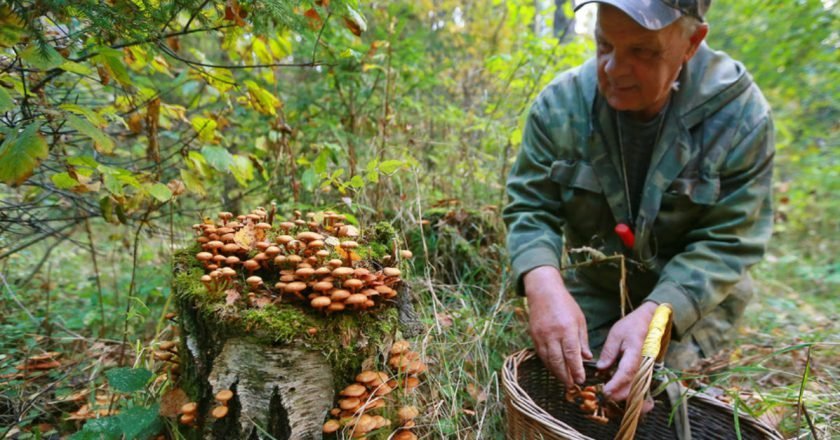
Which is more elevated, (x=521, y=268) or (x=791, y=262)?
(x=521, y=268)

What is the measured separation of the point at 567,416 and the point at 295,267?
1.68 meters

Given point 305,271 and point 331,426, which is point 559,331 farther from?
point 305,271

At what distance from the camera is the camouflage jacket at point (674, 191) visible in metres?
2.32

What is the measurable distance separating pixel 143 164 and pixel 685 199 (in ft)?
13.0

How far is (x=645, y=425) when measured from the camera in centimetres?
234

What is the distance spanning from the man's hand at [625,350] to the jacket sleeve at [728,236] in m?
0.23

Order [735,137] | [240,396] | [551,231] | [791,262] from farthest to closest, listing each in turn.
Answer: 1. [791,262]
2. [551,231]
3. [735,137]
4. [240,396]

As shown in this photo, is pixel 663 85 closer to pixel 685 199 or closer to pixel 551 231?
pixel 685 199

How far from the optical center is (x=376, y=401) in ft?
5.44

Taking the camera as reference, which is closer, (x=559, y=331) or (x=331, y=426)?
(x=331, y=426)

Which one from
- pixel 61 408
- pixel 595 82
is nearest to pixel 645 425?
pixel 595 82

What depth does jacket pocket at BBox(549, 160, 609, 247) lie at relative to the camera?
2645 mm

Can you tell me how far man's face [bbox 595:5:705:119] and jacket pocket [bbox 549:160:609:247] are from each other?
0.45 meters

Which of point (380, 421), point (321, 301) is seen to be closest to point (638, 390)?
point (380, 421)
